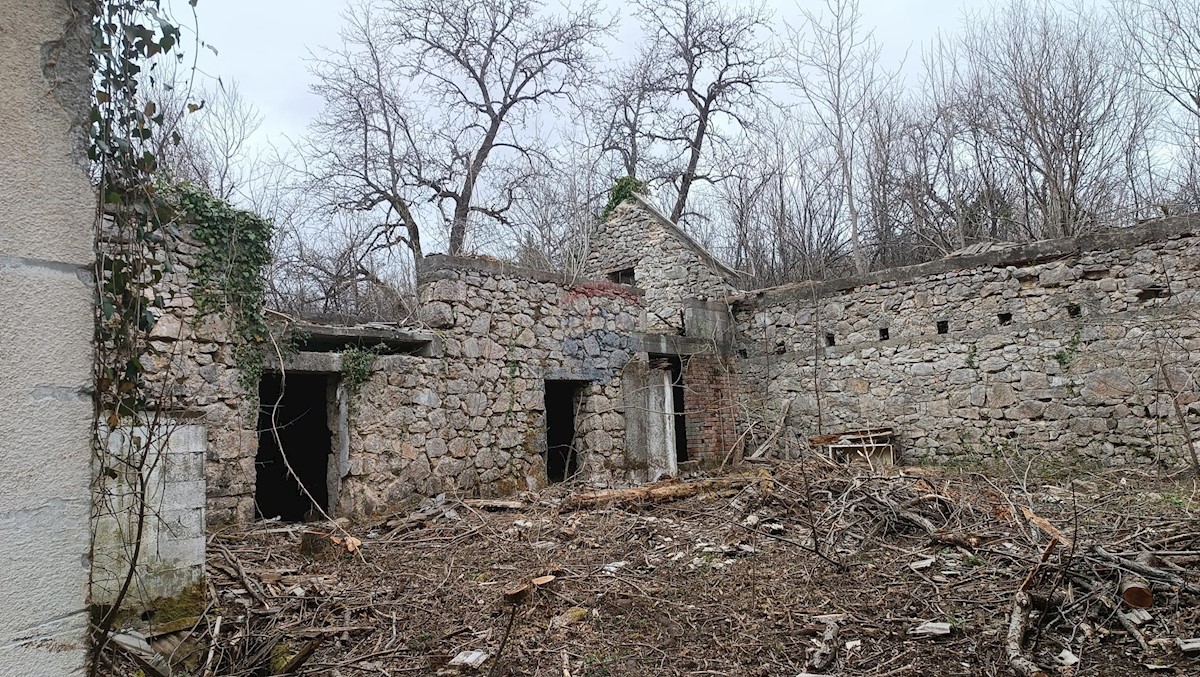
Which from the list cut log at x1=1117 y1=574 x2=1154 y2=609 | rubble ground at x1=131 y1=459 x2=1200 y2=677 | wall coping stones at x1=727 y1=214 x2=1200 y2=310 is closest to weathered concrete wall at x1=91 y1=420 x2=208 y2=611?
rubble ground at x1=131 y1=459 x2=1200 y2=677

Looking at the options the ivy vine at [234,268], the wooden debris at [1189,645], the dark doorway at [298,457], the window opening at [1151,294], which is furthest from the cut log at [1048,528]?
the dark doorway at [298,457]

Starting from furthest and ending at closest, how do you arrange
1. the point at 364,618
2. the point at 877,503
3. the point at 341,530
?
1. the point at 341,530
2. the point at 877,503
3. the point at 364,618

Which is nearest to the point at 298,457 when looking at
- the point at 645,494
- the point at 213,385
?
the point at 213,385

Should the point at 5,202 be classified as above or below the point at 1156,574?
above

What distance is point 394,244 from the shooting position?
1619cm

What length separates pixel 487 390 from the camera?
8.70 m

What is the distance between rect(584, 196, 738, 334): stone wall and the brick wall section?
110 centimetres

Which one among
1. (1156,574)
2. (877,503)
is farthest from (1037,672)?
(877,503)

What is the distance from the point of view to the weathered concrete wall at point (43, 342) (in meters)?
1.46

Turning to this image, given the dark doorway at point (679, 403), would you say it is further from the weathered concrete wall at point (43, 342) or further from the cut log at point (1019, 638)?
the weathered concrete wall at point (43, 342)

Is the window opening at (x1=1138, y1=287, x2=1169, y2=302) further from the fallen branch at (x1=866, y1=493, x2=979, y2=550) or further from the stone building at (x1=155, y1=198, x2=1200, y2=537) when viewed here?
the fallen branch at (x1=866, y1=493, x2=979, y2=550)

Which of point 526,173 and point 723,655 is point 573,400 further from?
point 526,173

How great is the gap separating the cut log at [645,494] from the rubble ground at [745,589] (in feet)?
1.03

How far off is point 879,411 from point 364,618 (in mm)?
8309
